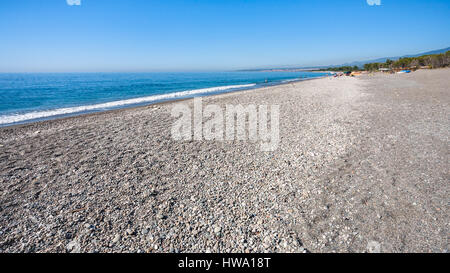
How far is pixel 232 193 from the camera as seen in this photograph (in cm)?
464

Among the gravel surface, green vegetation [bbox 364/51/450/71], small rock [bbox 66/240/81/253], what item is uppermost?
→ green vegetation [bbox 364/51/450/71]

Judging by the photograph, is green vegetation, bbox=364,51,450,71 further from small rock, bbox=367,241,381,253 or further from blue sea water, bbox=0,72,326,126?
small rock, bbox=367,241,381,253

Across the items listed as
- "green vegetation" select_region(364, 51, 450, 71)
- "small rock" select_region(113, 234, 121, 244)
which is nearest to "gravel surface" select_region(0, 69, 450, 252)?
"small rock" select_region(113, 234, 121, 244)

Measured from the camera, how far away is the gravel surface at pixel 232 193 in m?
3.39

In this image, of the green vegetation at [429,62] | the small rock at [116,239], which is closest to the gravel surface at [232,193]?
the small rock at [116,239]

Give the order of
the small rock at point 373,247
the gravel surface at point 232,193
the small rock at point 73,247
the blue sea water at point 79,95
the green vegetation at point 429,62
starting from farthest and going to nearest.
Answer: the green vegetation at point 429,62, the blue sea water at point 79,95, the gravel surface at point 232,193, the small rock at point 73,247, the small rock at point 373,247

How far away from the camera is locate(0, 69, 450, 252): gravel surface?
11.1 ft

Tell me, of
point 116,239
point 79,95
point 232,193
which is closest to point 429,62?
point 232,193

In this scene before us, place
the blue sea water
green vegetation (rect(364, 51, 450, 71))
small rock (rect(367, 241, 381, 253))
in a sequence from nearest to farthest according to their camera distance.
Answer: small rock (rect(367, 241, 381, 253))
the blue sea water
green vegetation (rect(364, 51, 450, 71))

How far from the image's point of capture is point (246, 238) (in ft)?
11.1

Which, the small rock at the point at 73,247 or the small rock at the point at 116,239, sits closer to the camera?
the small rock at the point at 73,247

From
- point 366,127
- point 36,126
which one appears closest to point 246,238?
point 366,127

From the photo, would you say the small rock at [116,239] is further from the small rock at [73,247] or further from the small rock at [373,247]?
the small rock at [373,247]

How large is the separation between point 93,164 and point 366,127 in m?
10.9
